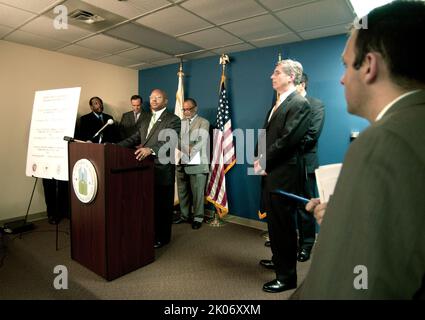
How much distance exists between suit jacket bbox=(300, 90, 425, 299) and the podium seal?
191 centimetres

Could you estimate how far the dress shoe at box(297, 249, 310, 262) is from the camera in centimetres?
257

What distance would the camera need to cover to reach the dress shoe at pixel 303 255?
257cm

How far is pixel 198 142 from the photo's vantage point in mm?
3539

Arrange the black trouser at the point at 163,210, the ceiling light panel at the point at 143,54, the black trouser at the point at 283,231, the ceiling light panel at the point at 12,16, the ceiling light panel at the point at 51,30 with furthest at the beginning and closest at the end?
1. the ceiling light panel at the point at 143,54
2. the ceiling light panel at the point at 51,30
3. the black trouser at the point at 163,210
4. the ceiling light panel at the point at 12,16
5. the black trouser at the point at 283,231

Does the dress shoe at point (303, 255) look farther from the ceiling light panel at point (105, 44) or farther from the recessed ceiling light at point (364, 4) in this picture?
the ceiling light panel at point (105, 44)

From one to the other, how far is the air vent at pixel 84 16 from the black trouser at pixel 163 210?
1.82 metres

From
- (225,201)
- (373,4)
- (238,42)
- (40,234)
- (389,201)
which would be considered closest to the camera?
(389,201)

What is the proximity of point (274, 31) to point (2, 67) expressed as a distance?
343 cm

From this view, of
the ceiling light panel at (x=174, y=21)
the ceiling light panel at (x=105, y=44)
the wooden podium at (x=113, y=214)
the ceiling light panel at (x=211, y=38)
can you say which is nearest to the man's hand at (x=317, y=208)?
the wooden podium at (x=113, y=214)

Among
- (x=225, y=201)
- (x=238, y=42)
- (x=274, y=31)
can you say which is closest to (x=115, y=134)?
(x=225, y=201)

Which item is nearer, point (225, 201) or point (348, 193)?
point (348, 193)

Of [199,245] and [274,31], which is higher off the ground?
[274,31]

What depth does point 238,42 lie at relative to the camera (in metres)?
3.34
